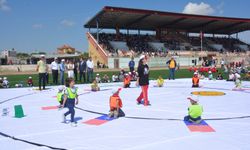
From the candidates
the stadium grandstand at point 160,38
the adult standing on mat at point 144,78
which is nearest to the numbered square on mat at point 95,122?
the adult standing on mat at point 144,78

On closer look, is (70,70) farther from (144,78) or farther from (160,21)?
(160,21)

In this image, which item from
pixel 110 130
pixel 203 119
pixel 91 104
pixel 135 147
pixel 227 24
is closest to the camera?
pixel 135 147

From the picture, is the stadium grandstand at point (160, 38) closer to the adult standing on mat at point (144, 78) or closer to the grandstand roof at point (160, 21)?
the grandstand roof at point (160, 21)

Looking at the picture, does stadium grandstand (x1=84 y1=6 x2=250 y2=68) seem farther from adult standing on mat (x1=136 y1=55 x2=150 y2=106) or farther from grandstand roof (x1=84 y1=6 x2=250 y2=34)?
adult standing on mat (x1=136 y1=55 x2=150 y2=106)

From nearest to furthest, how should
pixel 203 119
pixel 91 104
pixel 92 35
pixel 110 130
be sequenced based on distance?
pixel 110 130 → pixel 203 119 → pixel 91 104 → pixel 92 35

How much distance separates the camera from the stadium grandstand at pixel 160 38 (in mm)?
49744

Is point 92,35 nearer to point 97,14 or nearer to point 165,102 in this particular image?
point 97,14

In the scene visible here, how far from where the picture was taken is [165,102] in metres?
12.3

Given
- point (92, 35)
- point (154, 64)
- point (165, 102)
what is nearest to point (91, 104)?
point (165, 102)

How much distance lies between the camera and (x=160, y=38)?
6300 cm

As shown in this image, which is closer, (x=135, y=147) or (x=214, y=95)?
(x=135, y=147)

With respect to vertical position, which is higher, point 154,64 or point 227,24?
point 227,24

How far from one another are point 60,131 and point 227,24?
6228 cm

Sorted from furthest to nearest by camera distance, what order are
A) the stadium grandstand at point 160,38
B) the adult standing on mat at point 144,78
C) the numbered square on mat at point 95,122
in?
the stadium grandstand at point 160,38 < the adult standing on mat at point 144,78 < the numbered square on mat at point 95,122
